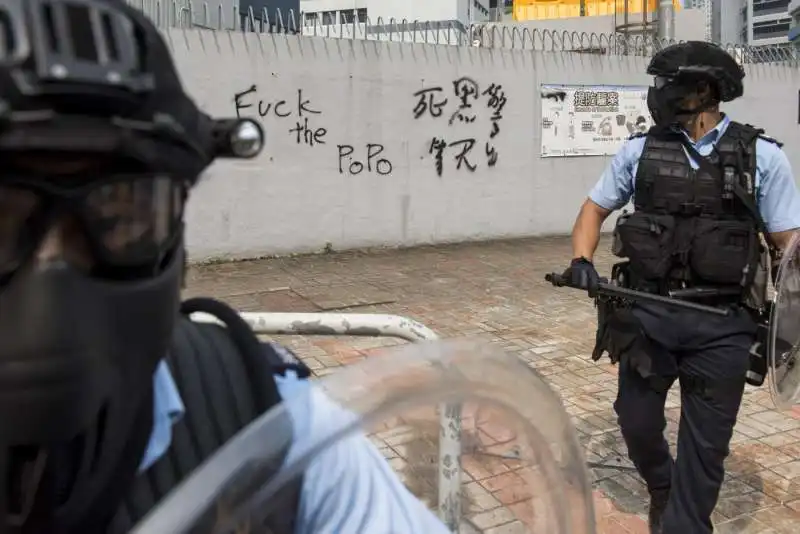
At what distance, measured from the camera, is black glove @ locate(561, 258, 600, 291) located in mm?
3135

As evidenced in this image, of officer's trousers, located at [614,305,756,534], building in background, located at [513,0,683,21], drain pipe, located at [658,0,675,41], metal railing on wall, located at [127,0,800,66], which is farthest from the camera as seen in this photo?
building in background, located at [513,0,683,21]

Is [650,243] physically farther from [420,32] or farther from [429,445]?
[420,32]

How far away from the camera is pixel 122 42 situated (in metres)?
0.90

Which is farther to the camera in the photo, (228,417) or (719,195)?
(719,195)

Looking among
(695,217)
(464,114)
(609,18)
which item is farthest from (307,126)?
(609,18)

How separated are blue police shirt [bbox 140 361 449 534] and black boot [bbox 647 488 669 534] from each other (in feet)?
7.33

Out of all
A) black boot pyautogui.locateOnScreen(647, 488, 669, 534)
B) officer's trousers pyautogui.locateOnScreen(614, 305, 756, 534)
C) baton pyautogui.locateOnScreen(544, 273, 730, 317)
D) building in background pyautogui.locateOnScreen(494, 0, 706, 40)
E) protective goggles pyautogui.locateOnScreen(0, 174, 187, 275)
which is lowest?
black boot pyautogui.locateOnScreen(647, 488, 669, 534)

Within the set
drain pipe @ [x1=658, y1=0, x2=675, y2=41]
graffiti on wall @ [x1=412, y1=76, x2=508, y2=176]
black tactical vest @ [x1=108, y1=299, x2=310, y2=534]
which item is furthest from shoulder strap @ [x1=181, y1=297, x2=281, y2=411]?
drain pipe @ [x1=658, y1=0, x2=675, y2=41]

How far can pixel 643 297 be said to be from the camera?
3.03 meters

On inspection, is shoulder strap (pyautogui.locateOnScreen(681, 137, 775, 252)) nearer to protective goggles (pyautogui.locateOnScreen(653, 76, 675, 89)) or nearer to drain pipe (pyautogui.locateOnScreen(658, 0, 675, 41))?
protective goggles (pyautogui.locateOnScreen(653, 76, 675, 89))

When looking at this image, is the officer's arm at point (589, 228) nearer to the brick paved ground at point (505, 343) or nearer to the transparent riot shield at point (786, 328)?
the brick paved ground at point (505, 343)

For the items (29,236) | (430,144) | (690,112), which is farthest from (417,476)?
(430,144)

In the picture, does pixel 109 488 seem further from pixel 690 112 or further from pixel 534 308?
pixel 534 308

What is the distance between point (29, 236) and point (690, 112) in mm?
2753
